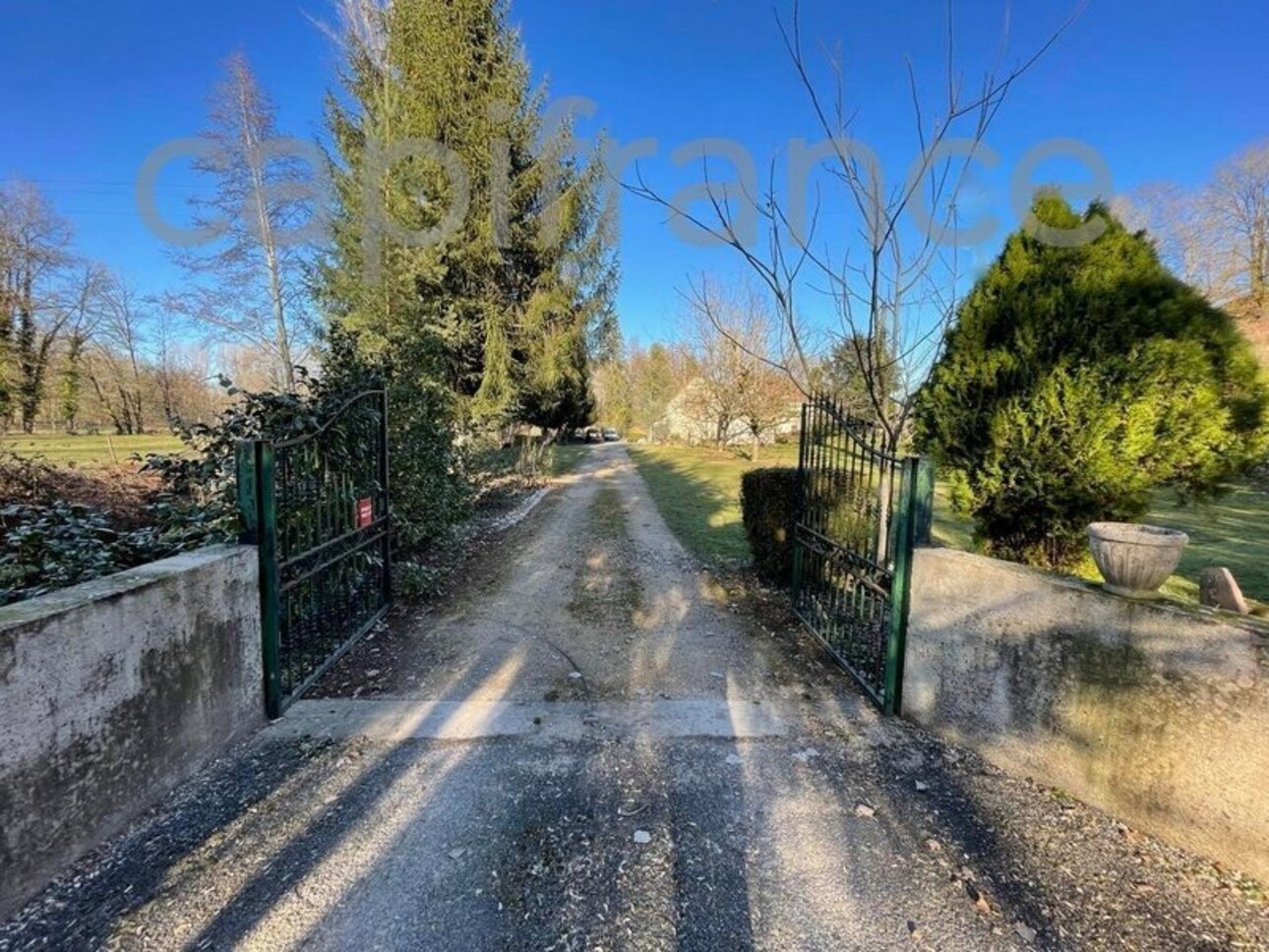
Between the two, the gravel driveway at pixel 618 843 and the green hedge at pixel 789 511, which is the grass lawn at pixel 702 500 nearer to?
the green hedge at pixel 789 511

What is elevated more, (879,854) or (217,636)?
(217,636)

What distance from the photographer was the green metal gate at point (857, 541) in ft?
9.64

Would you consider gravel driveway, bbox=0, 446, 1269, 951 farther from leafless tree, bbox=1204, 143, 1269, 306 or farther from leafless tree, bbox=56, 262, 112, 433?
leafless tree, bbox=1204, 143, 1269, 306

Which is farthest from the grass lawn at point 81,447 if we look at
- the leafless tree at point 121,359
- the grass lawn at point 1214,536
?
the grass lawn at point 1214,536

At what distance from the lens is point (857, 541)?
386 centimetres

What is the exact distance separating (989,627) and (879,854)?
3.74ft

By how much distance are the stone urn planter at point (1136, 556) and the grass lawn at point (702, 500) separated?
4.61 m

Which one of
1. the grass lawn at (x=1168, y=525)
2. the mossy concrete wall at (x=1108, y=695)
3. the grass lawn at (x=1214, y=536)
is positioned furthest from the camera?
the grass lawn at (x=1168, y=525)

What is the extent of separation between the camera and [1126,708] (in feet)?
6.88

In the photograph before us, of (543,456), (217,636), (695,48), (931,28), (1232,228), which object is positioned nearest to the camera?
(217,636)

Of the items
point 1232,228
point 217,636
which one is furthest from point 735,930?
point 1232,228

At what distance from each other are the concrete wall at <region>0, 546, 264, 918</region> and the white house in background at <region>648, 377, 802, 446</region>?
2048cm

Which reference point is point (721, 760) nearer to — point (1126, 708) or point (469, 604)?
point (1126, 708)

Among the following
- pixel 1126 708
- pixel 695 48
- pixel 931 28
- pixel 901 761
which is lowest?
pixel 901 761
